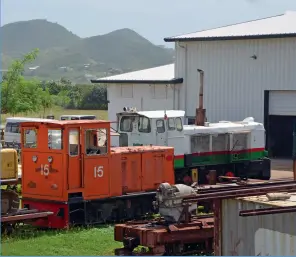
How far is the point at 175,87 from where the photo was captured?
39156mm

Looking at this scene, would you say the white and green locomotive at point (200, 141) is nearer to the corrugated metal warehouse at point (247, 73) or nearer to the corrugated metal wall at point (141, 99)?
the corrugated metal warehouse at point (247, 73)

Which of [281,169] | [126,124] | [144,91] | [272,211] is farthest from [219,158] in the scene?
[144,91]

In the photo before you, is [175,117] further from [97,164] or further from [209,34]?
[209,34]

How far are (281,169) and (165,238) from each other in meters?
17.2

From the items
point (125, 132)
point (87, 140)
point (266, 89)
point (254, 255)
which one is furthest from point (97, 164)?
point (266, 89)

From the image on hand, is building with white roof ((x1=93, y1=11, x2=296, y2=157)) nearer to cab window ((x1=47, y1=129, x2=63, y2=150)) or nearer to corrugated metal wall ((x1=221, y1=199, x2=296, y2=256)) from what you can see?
cab window ((x1=47, y1=129, x2=63, y2=150))

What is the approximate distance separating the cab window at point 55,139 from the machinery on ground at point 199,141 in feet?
17.3

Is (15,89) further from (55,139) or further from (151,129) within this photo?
(55,139)

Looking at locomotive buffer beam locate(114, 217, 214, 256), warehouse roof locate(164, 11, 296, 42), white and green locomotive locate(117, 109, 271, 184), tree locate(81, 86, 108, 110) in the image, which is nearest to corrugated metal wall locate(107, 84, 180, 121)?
warehouse roof locate(164, 11, 296, 42)

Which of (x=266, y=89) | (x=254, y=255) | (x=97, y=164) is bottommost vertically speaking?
(x=254, y=255)

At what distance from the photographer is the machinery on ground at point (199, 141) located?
24.7 meters

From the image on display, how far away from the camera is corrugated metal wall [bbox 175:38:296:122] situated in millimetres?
35688

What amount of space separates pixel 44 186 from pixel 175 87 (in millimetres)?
19702

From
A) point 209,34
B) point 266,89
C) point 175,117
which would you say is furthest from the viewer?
point 209,34
